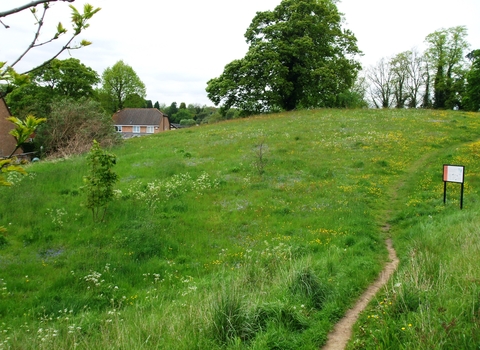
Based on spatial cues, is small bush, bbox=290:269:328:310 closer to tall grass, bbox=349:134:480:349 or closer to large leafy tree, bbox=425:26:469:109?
tall grass, bbox=349:134:480:349

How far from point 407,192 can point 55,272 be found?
42.7ft

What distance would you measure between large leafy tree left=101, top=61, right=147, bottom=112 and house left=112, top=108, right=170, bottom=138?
10.1ft

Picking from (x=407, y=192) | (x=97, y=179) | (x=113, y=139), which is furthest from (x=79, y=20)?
(x=113, y=139)

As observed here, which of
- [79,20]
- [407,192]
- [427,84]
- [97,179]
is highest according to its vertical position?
[427,84]

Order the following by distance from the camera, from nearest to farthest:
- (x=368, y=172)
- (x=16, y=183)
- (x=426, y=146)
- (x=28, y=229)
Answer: (x=28, y=229), (x=16, y=183), (x=368, y=172), (x=426, y=146)

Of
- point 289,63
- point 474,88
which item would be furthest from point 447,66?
point 289,63

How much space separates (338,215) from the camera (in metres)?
12.1

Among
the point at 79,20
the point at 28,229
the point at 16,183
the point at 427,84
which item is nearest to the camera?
the point at 79,20

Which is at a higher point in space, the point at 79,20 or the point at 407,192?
the point at 79,20

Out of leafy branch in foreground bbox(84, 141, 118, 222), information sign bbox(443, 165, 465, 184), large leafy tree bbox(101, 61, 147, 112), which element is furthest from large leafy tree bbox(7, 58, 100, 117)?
information sign bbox(443, 165, 465, 184)

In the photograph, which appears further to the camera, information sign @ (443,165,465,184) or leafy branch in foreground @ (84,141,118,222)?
leafy branch in foreground @ (84,141,118,222)

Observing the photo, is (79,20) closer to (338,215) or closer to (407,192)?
(338,215)

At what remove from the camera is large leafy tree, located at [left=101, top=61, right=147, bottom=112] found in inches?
2827

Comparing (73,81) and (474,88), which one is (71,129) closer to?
(73,81)
